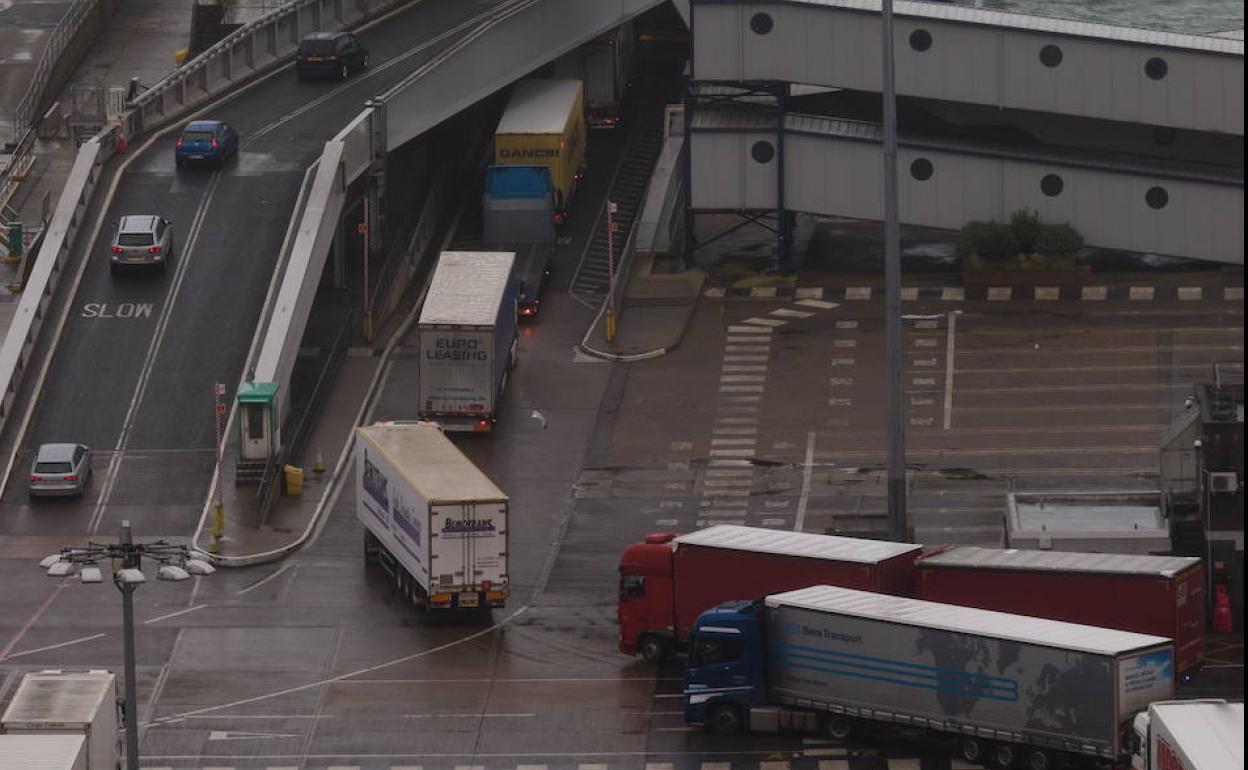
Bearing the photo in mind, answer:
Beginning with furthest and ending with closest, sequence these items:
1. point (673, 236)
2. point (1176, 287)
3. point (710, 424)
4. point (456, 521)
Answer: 1. point (673, 236)
2. point (1176, 287)
3. point (710, 424)
4. point (456, 521)

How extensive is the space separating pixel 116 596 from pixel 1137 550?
25664 millimetres

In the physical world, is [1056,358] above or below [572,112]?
below

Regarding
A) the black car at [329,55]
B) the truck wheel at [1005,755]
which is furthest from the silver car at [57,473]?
the black car at [329,55]

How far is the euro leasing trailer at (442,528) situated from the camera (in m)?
71.9

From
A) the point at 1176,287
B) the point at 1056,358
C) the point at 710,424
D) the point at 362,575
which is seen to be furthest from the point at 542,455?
the point at 1176,287

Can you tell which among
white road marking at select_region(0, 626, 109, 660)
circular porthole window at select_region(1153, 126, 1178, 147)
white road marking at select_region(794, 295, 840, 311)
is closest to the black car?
white road marking at select_region(794, 295, 840, 311)

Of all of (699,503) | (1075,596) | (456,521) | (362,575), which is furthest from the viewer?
(699,503)

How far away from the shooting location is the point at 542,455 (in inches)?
3465

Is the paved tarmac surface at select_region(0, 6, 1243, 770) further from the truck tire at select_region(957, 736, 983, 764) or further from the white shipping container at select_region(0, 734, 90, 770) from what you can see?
the white shipping container at select_region(0, 734, 90, 770)

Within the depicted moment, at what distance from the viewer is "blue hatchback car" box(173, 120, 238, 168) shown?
338ft

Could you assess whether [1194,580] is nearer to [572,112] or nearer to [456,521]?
[456,521]

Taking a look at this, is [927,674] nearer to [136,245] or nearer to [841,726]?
[841,726]

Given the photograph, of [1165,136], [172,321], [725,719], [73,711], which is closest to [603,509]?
[172,321]

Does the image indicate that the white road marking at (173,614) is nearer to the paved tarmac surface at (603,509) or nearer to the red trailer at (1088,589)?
the paved tarmac surface at (603,509)
